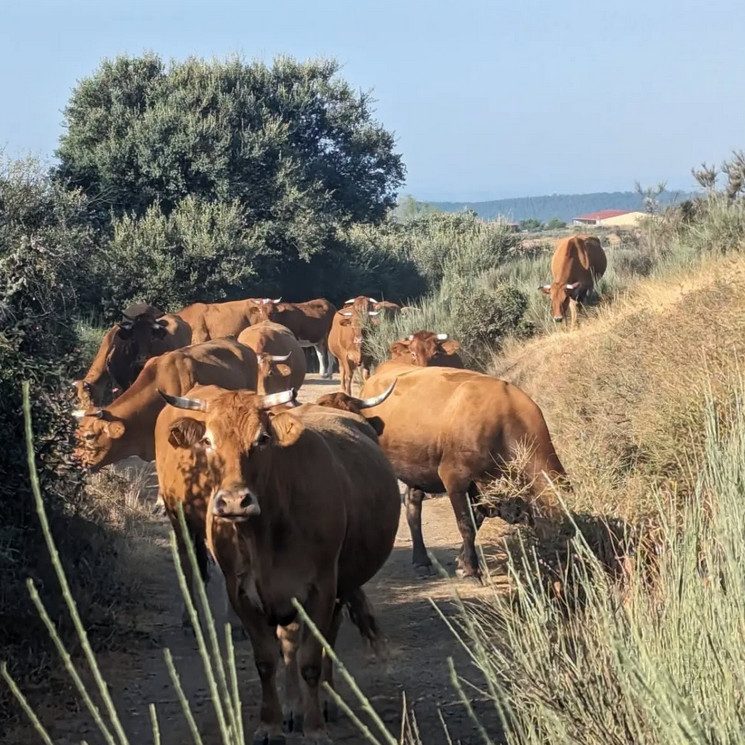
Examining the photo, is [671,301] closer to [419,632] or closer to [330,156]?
[419,632]

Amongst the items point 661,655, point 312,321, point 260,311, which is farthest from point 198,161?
point 661,655

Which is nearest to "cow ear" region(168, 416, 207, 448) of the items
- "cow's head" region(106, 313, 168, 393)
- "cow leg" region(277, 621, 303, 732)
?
"cow leg" region(277, 621, 303, 732)

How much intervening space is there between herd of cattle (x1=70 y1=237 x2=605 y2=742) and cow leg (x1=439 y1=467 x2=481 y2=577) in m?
0.01

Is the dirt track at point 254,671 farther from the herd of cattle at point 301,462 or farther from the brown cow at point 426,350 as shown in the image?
the brown cow at point 426,350

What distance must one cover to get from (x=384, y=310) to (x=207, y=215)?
604cm

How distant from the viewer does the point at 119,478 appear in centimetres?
1251

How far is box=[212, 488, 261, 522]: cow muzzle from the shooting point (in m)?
5.92

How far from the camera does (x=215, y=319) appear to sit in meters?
23.5

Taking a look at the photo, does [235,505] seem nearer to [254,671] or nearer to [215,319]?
[254,671]

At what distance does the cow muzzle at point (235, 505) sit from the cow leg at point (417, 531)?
4.89m

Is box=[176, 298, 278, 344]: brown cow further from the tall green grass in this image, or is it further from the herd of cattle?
the tall green grass

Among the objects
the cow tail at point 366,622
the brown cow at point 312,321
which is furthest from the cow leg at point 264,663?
the brown cow at point 312,321

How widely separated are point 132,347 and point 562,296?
26.0 feet

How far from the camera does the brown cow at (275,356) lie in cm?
1739
